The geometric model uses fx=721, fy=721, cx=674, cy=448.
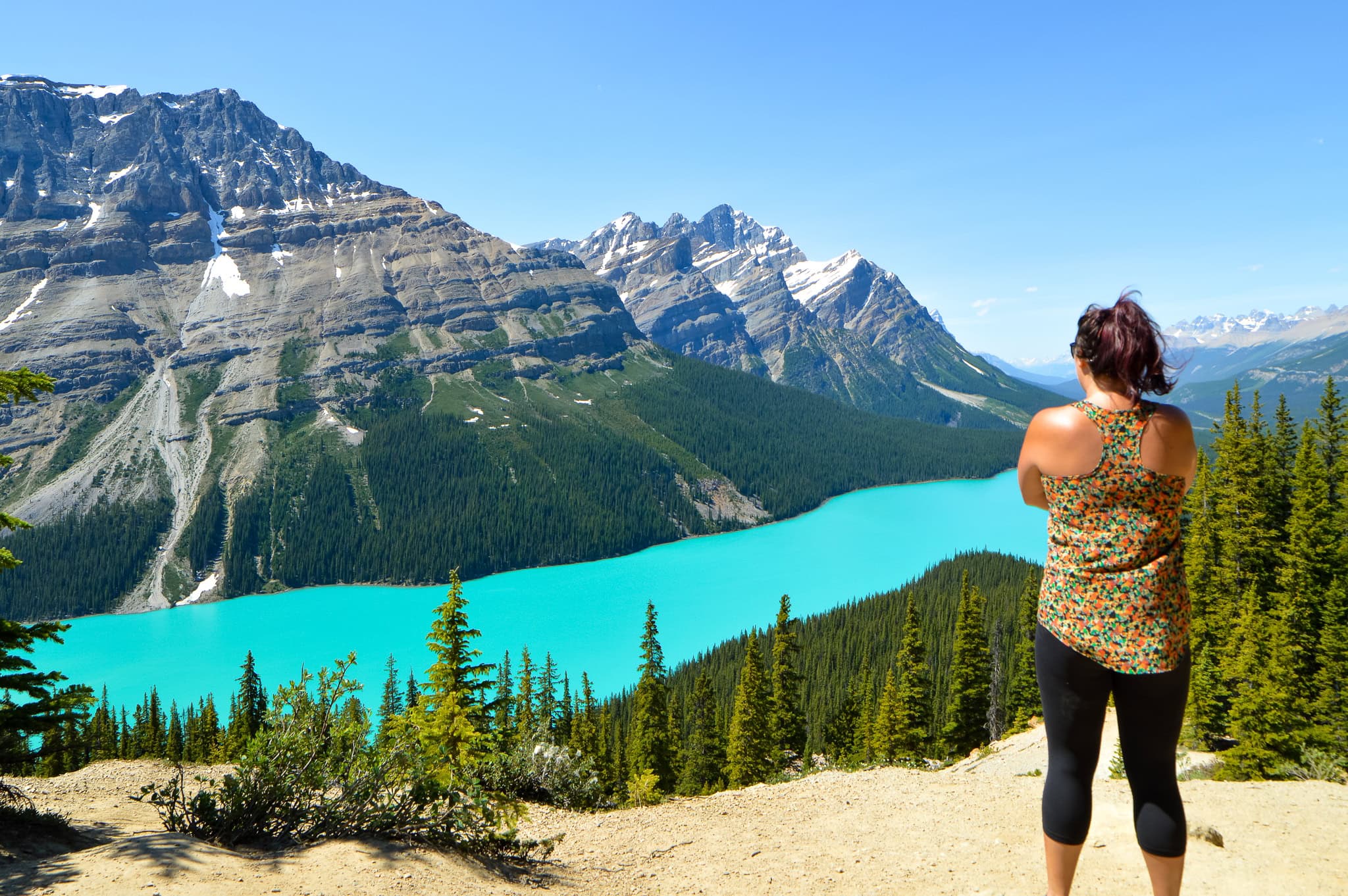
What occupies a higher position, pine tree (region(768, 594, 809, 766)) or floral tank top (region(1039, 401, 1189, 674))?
floral tank top (region(1039, 401, 1189, 674))

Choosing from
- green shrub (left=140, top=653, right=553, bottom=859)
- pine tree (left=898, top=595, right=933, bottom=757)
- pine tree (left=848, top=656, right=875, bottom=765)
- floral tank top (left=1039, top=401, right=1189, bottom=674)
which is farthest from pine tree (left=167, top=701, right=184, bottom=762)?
floral tank top (left=1039, top=401, right=1189, bottom=674)

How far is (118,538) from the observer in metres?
126

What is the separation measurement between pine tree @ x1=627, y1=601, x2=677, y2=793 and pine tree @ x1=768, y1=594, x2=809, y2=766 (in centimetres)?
552

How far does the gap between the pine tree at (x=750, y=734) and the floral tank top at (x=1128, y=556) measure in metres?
31.3

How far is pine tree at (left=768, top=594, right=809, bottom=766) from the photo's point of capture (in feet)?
120

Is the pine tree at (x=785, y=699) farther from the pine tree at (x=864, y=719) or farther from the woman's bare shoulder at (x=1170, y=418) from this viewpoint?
the woman's bare shoulder at (x=1170, y=418)

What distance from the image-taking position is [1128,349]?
150 inches

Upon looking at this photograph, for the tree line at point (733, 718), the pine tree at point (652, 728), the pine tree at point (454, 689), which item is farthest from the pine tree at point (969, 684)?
the pine tree at point (454, 689)

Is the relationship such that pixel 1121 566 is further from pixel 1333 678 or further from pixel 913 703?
pixel 913 703

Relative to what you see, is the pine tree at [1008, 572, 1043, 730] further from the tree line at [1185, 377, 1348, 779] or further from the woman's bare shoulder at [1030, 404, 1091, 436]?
the woman's bare shoulder at [1030, 404, 1091, 436]

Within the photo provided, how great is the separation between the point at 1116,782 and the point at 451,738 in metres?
12.7

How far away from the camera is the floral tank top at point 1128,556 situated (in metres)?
3.71

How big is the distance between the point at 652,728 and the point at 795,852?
27143 mm

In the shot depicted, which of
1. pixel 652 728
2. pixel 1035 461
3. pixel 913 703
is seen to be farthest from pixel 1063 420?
pixel 652 728
